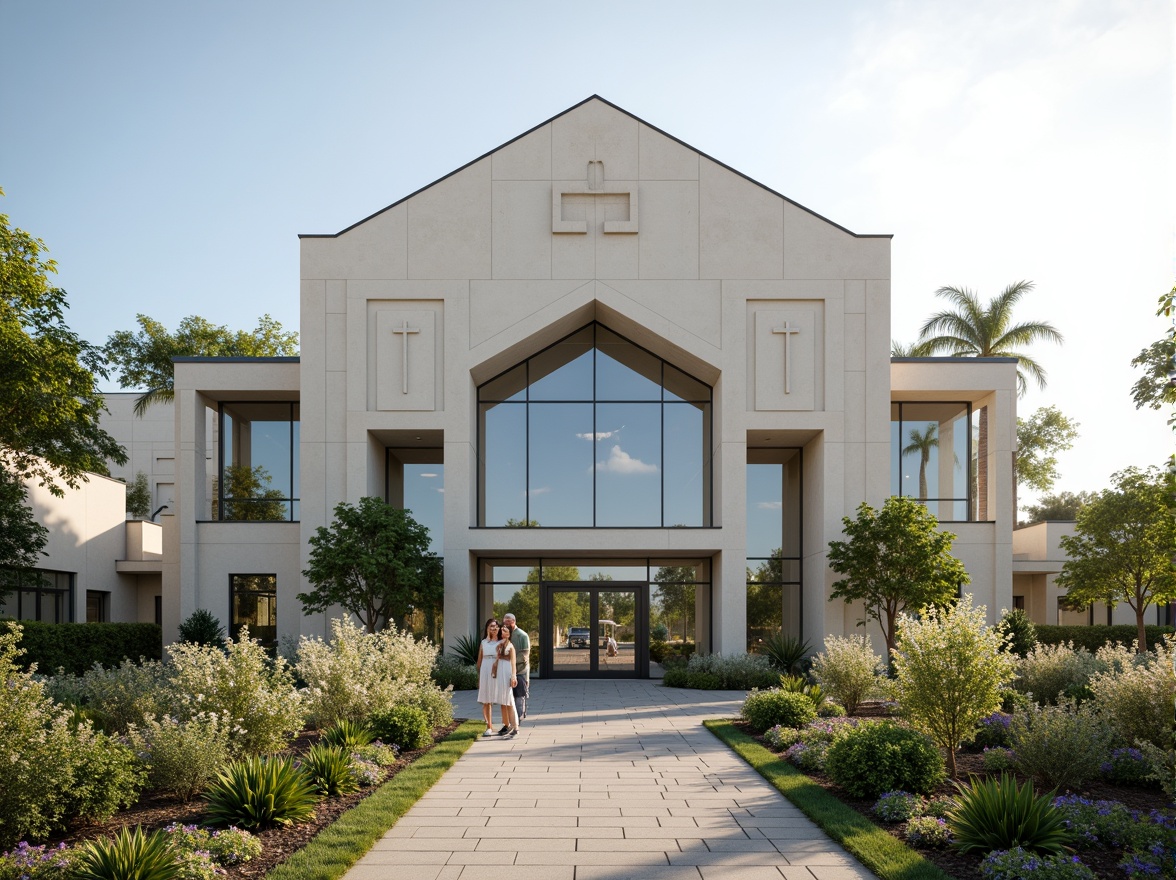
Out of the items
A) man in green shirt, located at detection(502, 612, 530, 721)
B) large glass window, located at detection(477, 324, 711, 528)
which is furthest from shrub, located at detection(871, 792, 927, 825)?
large glass window, located at detection(477, 324, 711, 528)

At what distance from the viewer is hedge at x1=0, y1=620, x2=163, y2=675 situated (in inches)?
878

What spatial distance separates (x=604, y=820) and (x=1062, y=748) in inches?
196


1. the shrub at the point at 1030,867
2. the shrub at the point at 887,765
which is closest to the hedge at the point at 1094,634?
the shrub at the point at 887,765

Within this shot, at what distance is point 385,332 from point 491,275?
10.3 ft

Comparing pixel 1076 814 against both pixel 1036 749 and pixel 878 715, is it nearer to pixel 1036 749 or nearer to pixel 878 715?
pixel 1036 749

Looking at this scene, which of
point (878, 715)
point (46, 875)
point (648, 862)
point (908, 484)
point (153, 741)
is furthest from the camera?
point (908, 484)

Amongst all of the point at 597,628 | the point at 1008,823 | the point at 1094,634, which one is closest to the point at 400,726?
the point at 1008,823

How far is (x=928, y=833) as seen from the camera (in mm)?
8547

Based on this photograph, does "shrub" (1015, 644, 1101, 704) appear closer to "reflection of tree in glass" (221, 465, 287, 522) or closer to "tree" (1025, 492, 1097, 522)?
"reflection of tree in glass" (221, 465, 287, 522)

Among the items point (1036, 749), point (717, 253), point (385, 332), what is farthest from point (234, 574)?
point (1036, 749)

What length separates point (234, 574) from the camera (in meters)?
27.1

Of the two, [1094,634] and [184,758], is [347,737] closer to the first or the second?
[184,758]

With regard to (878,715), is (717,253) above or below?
above

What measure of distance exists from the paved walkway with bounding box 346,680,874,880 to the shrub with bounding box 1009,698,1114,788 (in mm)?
2771
